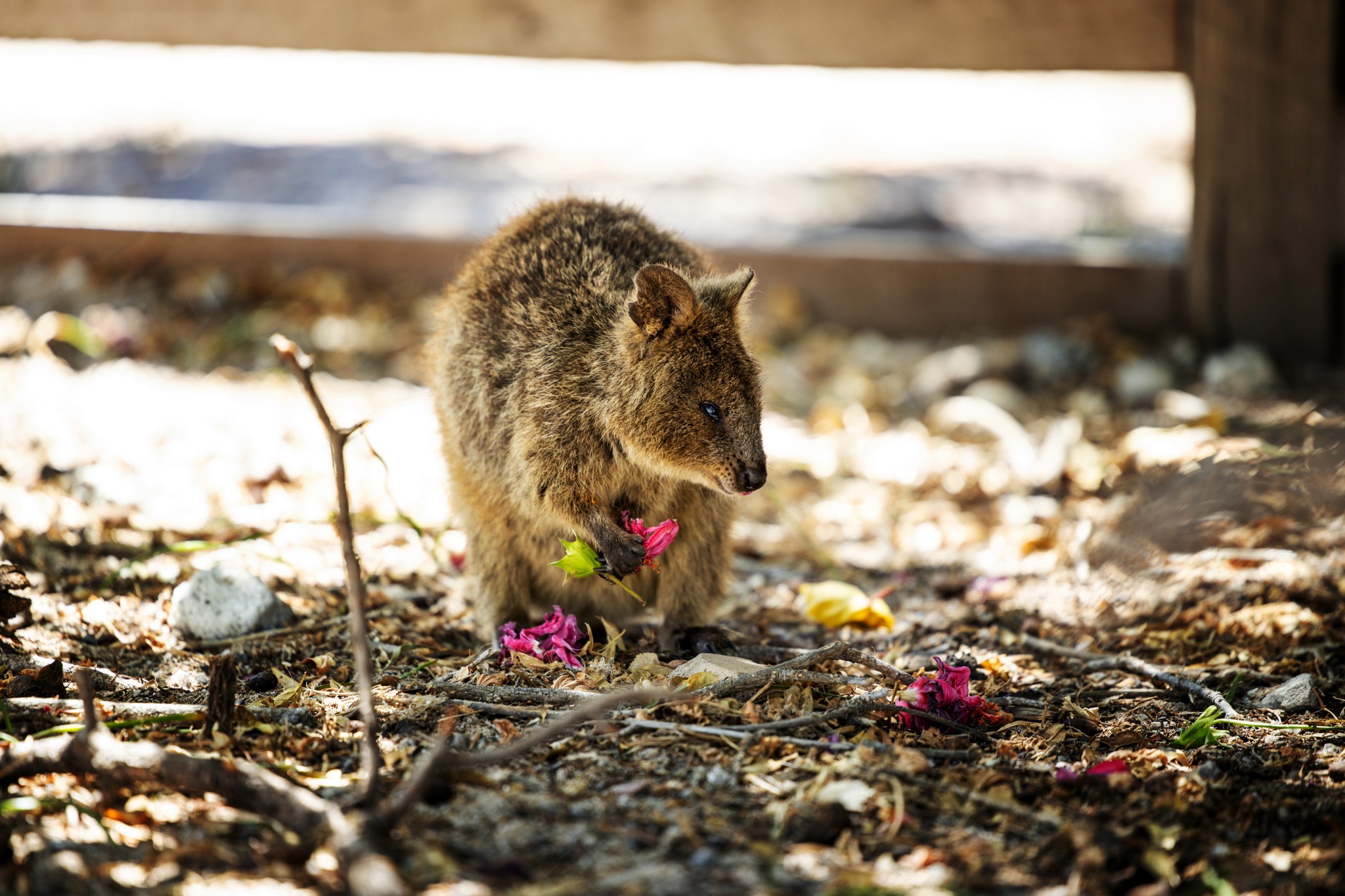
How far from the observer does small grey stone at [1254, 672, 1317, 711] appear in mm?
3154

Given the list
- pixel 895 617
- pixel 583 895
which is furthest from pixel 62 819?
pixel 895 617

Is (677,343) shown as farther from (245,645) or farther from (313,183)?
(313,183)

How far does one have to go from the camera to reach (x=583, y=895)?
2109 millimetres

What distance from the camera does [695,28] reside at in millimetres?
5898

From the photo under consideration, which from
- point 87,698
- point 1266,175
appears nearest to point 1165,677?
point 87,698

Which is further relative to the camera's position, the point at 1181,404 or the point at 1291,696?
the point at 1181,404

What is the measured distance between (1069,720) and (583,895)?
4.99 feet

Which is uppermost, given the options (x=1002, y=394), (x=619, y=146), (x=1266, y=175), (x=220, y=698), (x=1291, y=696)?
(x=619, y=146)

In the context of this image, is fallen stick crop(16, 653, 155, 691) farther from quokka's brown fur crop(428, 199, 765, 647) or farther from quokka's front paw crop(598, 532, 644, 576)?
quokka's front paw crop(598, 532, 644, 576)

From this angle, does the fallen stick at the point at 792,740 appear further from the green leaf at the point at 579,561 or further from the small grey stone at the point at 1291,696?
the small grey stone at the point at 1291,696

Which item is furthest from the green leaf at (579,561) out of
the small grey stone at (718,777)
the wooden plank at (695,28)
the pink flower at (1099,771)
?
the wooden plank at (695,28)

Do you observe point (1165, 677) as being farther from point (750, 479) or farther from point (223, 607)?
point (223, 607)

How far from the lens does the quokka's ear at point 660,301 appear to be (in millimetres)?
3332

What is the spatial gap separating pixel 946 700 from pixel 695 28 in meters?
4.10
